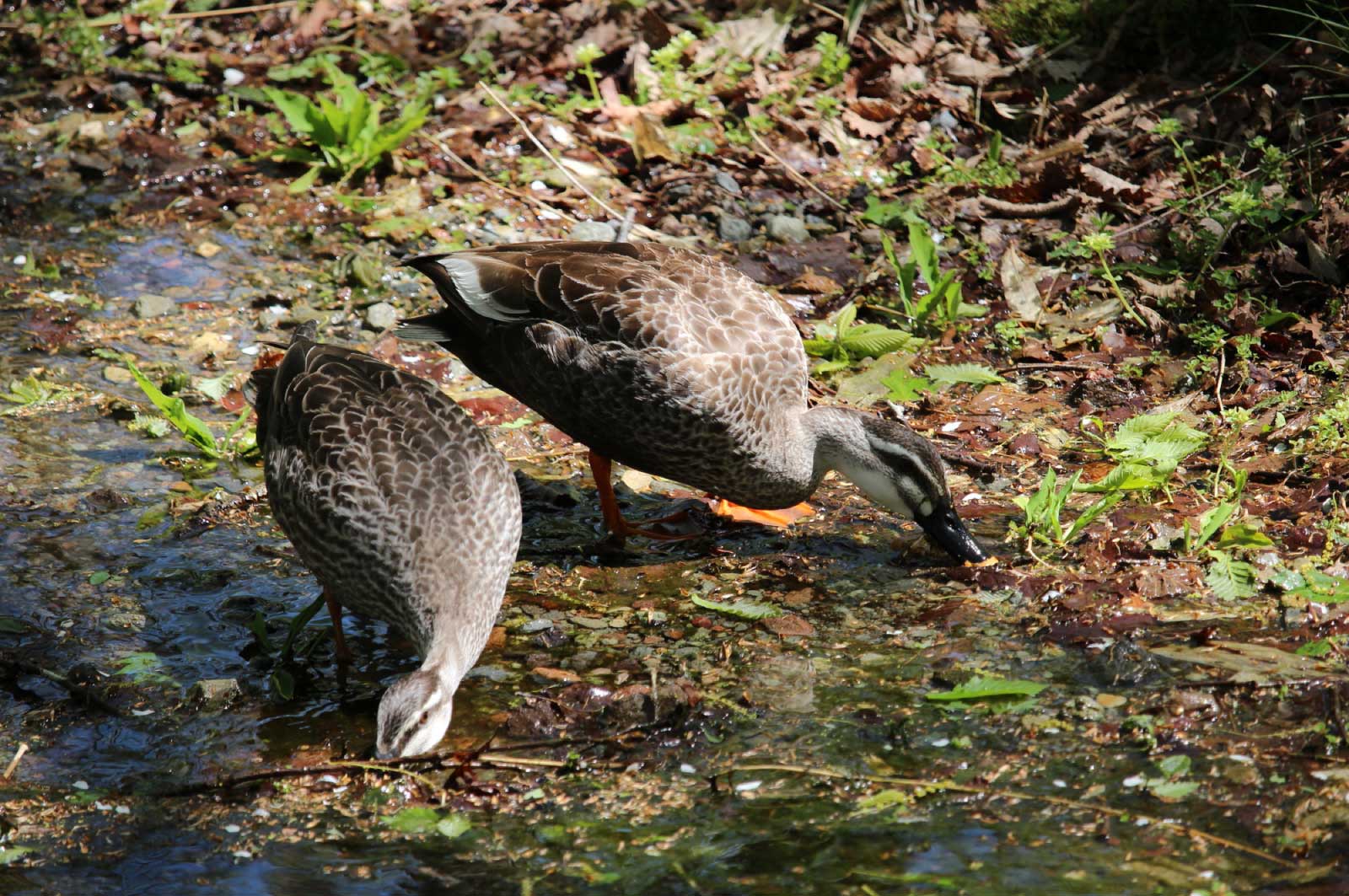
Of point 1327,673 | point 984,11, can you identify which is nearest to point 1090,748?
point 1327,673

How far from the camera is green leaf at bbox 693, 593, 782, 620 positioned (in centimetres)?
526

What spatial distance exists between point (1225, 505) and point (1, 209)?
770cm

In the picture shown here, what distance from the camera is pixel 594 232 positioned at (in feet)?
27.4

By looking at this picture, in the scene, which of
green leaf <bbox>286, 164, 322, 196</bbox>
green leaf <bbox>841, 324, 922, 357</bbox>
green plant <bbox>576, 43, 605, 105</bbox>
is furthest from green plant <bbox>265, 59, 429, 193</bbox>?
green leaf <bbox>841, 324, 922, 357</bbox>

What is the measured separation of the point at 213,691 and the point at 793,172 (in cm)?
539

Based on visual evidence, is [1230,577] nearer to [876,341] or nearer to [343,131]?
[876,341]

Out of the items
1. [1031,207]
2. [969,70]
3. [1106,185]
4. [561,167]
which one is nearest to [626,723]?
[1031,207]

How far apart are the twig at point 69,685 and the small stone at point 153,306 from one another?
334 cm

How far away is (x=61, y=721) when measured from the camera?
469cm

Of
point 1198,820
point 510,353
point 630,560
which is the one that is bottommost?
point 630,560

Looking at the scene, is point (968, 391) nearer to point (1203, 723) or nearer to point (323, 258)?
point (1203, 723)

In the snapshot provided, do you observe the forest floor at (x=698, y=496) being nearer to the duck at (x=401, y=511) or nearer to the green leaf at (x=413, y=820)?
the green leaf at (x=413, y=820)

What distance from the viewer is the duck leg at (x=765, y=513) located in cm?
614

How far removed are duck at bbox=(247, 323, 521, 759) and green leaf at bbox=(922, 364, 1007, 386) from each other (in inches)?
103
